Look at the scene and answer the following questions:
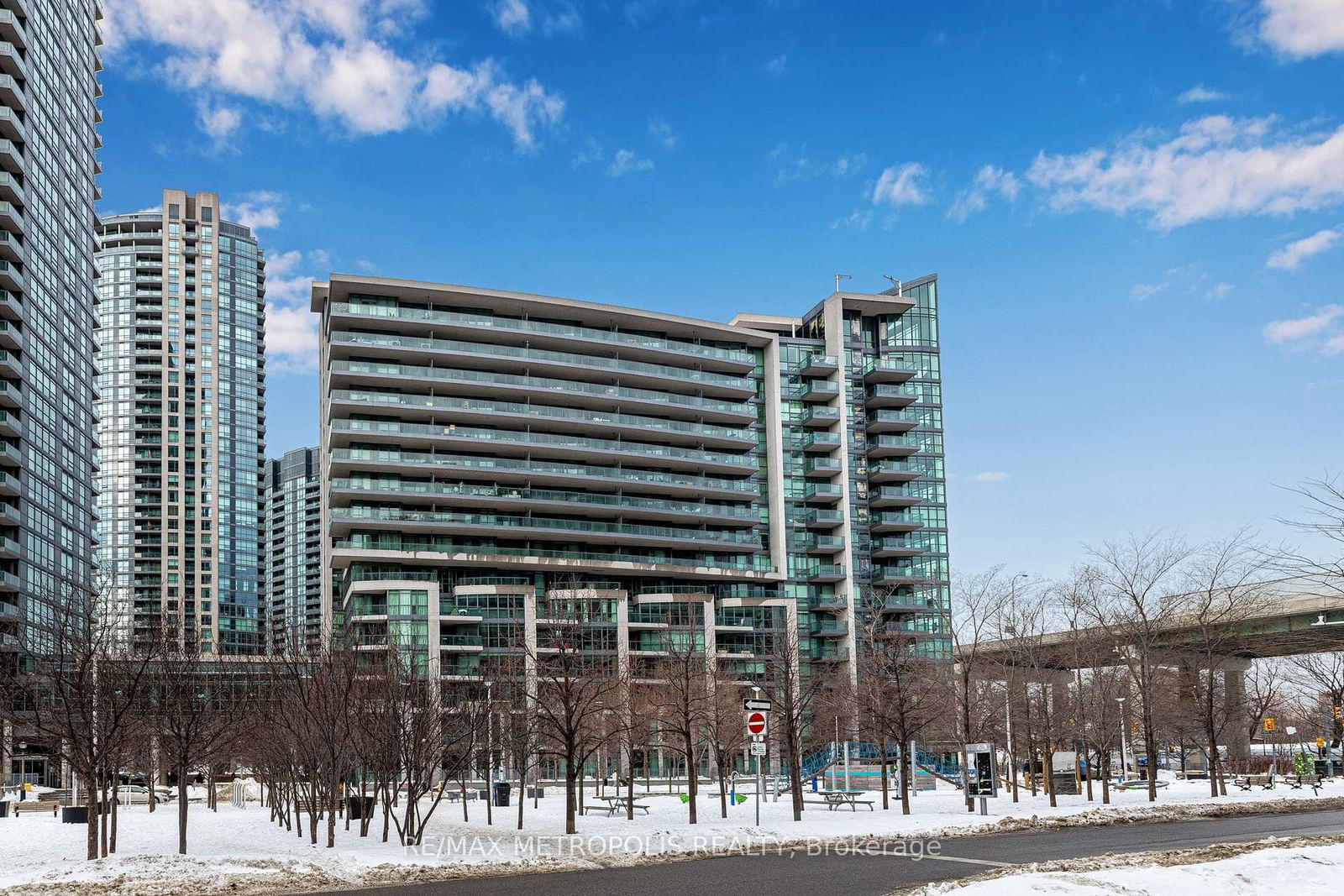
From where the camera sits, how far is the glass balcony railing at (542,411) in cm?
10404

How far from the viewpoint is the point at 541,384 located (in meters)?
111

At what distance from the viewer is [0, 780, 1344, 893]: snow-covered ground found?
25000mm

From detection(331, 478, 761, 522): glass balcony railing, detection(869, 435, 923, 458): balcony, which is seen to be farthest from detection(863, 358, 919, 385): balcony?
detection(331, 478, 761, 522): glass balcony railing

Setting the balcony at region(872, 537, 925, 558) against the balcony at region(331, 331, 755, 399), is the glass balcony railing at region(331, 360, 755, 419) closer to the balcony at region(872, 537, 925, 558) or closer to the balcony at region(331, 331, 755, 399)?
the balcony at region(331, 331, 755, 399)

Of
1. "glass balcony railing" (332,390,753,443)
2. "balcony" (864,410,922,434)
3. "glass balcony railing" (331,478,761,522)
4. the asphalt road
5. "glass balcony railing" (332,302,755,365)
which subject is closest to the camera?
the asphalt road

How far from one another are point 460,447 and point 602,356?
1732cm

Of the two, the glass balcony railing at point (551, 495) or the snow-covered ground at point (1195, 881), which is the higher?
the glass balcony railing at point (551, 495)

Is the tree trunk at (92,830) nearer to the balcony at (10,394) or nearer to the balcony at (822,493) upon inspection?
the balcony at (10,394)

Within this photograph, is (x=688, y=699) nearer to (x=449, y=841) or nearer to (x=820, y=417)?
(x=449, y=841)

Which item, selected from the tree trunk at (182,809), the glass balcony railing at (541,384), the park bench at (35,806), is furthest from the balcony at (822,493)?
the tree trunk at (182,809)

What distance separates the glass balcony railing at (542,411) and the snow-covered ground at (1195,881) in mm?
89360

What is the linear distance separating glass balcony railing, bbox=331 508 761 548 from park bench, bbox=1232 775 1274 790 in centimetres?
5266

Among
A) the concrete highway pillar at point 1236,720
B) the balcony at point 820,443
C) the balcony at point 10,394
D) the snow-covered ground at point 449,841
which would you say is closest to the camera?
the snow-covered ground at point 449,841

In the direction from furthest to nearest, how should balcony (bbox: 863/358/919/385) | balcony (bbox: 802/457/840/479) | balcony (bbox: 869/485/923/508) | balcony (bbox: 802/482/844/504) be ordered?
balcony (bbox: 863/358/919/385) < balcony (bbox: 869/485/923/508) < balcony (bbox: 802/482/844/504) < balcony (bbox: 802/457/840/479)
